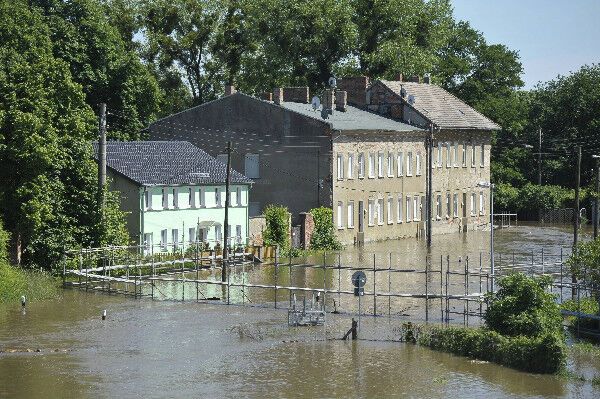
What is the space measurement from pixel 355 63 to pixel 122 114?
22158 mm

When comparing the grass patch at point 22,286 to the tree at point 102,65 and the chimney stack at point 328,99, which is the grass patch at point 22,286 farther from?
the chimney stack at point 328,99

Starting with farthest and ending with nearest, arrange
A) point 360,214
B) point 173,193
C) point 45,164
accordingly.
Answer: point 360,214 < point 173,193 < point 45,164

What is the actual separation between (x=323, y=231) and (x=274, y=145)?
631 cm

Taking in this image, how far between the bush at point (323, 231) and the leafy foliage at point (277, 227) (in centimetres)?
309

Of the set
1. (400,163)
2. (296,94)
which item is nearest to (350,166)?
(400,163)

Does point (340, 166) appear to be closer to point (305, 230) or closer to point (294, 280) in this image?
point (305, 230)

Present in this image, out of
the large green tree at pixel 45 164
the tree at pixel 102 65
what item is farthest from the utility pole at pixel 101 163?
the tree at pixel 102 65

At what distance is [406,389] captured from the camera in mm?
33344

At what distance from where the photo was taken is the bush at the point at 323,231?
6794 centimetres

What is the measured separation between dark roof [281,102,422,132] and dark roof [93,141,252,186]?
24.6ft

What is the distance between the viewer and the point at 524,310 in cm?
3681

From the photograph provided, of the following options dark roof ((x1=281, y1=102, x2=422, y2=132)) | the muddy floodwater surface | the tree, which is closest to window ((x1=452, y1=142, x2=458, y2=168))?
dark roof ((x1=281, y1=102, x2=422, y2=132))

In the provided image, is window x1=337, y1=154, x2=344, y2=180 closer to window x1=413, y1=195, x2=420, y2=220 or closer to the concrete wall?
the concrete wall

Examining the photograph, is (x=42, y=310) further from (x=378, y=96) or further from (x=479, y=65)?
(x=479, y=65)
